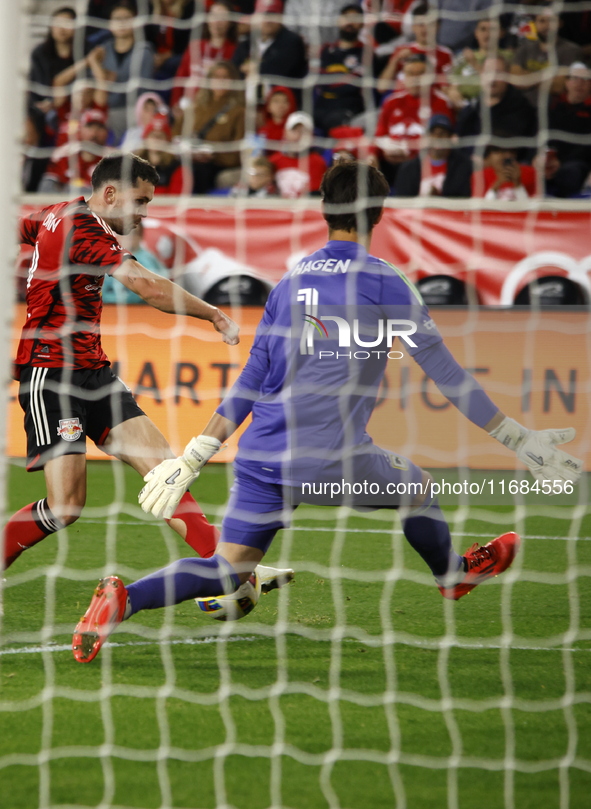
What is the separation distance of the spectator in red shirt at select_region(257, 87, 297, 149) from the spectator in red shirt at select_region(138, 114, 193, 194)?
91 centimetres

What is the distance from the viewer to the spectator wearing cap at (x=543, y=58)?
30.9 feet

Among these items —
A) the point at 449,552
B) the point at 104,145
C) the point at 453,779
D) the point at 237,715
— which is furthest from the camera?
the point at 104,145

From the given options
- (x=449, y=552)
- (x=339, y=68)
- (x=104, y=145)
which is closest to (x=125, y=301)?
(x=104, y=145)

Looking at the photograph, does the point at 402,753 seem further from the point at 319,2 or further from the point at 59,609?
the point at 319,2

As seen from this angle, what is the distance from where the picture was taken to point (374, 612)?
4410 mm

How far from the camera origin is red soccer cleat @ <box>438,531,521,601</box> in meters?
3.98

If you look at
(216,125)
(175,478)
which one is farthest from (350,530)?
(216,125)

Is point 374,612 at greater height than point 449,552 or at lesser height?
lesser

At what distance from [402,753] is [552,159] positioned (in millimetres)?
7778

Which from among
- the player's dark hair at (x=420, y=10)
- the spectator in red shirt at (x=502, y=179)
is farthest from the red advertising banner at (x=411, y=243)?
the player's dark hair at (x=420, y=10)

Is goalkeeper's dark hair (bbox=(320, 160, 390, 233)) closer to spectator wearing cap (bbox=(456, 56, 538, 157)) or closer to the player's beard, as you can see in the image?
the player's beard

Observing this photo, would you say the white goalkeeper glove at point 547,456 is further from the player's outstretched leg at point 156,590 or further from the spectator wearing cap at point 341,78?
the spectator wearing cap at point 341,78

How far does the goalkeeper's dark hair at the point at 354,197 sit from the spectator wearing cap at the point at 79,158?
581 centimetres

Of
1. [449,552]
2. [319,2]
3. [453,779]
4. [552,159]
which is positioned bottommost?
[453,779]
